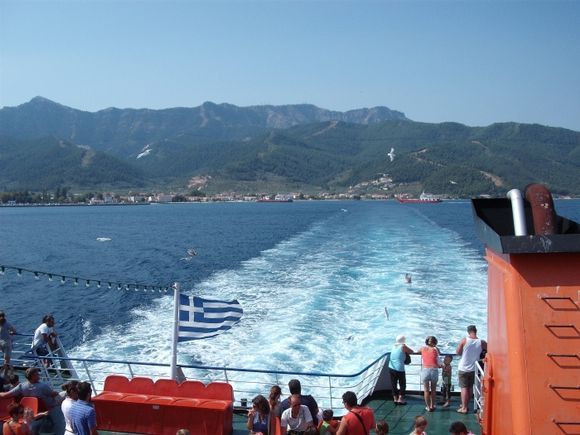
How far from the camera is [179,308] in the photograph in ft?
32.4

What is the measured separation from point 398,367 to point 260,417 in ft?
11.0

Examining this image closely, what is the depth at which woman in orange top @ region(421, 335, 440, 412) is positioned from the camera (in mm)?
9633

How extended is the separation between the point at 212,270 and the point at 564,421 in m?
36.5

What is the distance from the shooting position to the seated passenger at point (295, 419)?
23.5 feet

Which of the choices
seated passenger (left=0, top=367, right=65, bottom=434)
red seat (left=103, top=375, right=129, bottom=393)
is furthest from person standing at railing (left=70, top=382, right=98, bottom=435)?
red seat (left=103, top=375, right=129, bottom=393)

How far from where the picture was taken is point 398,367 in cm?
1007

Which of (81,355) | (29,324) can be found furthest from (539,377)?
(29,324)

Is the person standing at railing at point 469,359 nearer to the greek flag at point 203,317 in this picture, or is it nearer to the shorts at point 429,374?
the shorts at point 429,374

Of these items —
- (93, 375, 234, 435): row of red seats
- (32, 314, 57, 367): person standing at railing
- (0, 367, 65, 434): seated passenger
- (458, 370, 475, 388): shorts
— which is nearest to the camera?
(0, 367, 65, 434): seated passenger

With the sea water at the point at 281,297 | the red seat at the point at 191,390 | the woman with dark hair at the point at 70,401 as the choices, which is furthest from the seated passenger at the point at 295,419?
the sea water at the point at 281,297

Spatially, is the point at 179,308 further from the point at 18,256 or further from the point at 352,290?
the point at 18,256

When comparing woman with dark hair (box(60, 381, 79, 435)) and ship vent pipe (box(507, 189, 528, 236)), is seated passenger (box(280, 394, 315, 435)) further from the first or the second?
ship vent pipe (box(507, 189, 528, 236))

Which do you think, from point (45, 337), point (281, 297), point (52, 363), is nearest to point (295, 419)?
point (45, 337)

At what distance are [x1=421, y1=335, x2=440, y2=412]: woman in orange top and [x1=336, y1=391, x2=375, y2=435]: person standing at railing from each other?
303 cm
